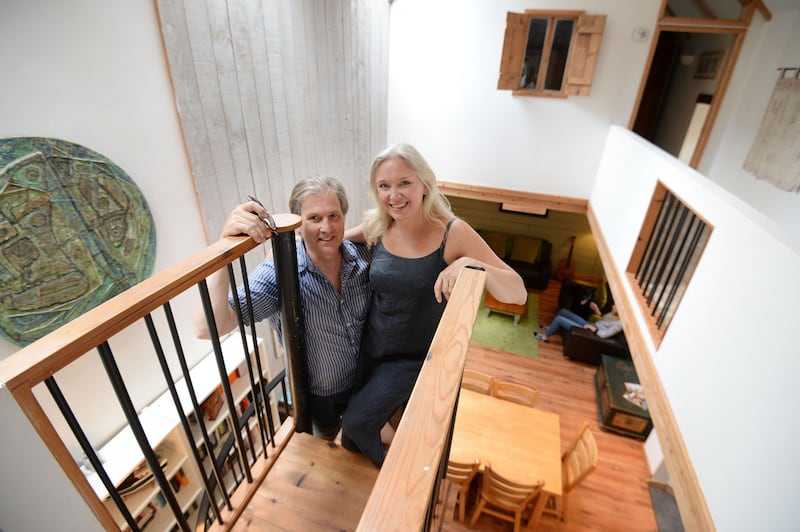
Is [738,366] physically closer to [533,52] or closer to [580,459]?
[580,459]

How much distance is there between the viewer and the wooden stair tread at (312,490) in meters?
1.42

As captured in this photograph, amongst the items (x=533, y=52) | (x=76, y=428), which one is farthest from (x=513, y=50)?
(x=76, y=428)

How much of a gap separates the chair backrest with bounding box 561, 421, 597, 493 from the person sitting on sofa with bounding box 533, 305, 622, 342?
2.47 meters

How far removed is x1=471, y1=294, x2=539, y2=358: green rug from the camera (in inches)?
256

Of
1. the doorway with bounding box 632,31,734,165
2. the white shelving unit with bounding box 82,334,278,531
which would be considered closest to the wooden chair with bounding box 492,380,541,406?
the white shelving unit with bounding box 82,334,278,531

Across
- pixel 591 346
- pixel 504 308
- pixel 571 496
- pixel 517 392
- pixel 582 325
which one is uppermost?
pixel 517 392

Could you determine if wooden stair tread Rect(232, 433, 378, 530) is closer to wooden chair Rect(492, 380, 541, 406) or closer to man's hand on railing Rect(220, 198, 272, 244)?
man's hand on railing Rect(220, 198, 272, 244)

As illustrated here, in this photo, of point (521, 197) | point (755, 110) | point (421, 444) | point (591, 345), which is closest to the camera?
point (421, 444)

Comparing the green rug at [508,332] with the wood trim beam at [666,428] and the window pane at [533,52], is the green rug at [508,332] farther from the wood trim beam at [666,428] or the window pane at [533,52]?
the window pane at [533,52]

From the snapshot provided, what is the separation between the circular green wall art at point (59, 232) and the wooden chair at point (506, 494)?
3303mm

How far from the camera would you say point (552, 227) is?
8.86 metres

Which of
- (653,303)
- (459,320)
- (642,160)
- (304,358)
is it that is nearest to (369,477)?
(304,358)

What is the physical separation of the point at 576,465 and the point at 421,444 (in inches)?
152

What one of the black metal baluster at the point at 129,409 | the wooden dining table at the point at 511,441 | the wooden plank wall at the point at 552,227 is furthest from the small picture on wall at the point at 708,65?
the black metal baluster at the point at 129,409
